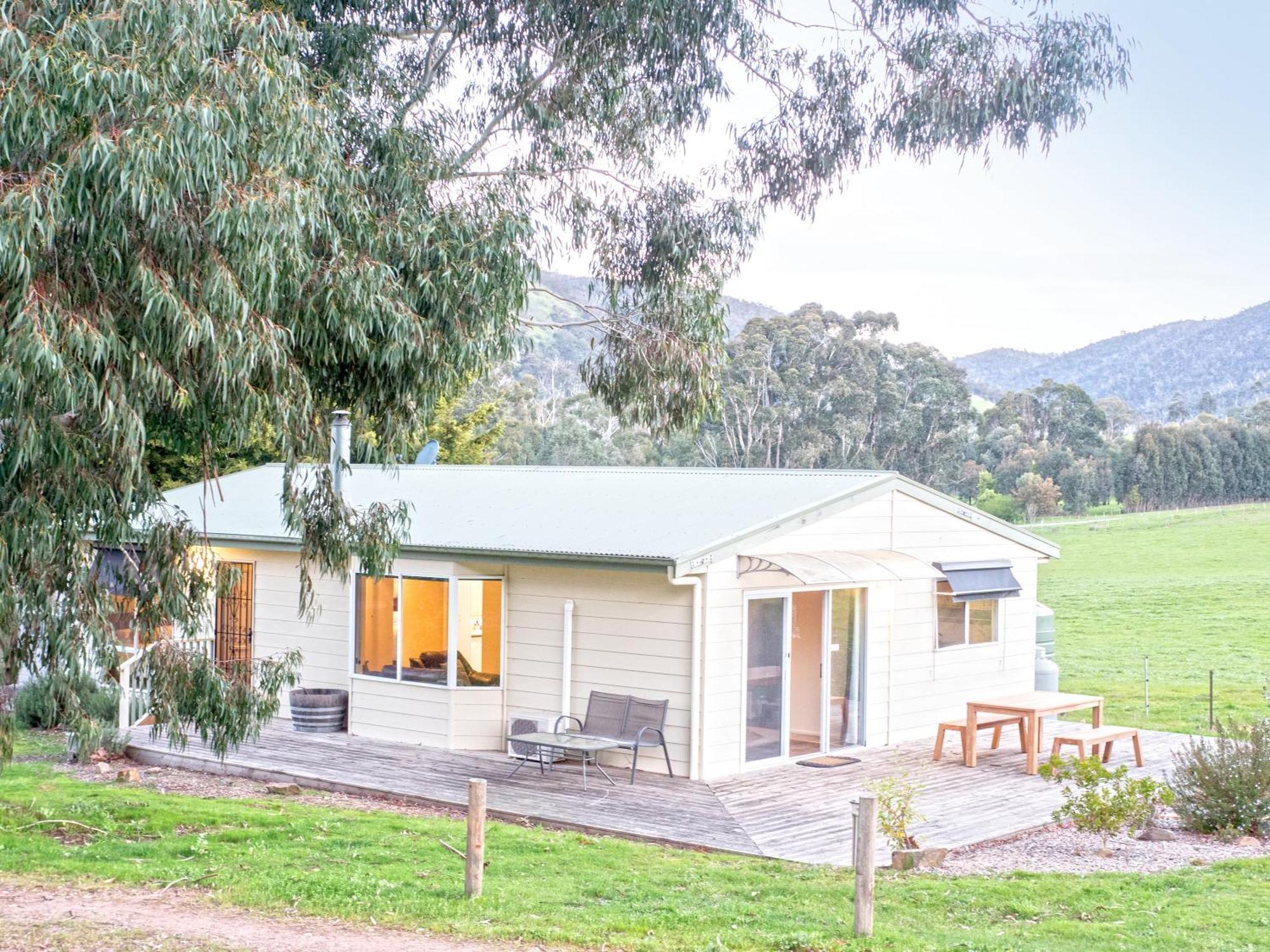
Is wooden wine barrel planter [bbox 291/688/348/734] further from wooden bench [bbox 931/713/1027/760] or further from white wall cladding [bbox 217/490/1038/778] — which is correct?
wooden bench [bbox 931/713/1027/760]

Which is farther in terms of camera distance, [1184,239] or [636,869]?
[1184,239]

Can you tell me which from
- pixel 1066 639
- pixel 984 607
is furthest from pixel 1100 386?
pixel 984 607

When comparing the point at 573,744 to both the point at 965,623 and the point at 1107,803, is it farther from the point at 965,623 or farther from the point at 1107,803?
the point at 965,623

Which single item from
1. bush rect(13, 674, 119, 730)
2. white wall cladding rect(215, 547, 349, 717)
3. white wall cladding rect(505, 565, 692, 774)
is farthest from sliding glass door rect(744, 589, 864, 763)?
bush rect(13, 674, 119, 730)

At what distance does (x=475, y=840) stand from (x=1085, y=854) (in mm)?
4562

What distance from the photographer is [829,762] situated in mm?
12703

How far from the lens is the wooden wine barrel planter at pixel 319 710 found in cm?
1388

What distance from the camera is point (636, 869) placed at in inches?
330

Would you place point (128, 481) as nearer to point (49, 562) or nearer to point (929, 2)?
point (49, 562)

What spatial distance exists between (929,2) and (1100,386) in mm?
107773

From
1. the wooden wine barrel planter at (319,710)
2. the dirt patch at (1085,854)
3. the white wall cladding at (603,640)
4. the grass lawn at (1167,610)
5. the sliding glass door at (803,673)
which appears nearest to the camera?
the dirt patch at (1085,854)

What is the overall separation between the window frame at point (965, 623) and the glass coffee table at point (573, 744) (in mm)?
4527

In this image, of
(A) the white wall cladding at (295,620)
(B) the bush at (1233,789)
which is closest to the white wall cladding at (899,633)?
(B) the bush at (1233,789)

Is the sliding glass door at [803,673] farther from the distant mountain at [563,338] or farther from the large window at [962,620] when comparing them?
the distant mountain at [563,338]
